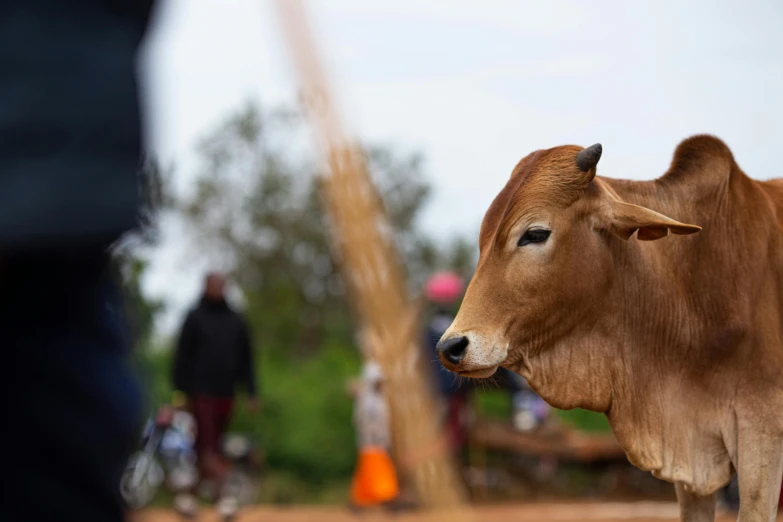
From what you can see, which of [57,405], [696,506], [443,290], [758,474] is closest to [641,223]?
[758,474]

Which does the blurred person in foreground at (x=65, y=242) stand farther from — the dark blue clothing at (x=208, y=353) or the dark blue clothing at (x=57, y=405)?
the dark blue clothing at (x=208, y=353)

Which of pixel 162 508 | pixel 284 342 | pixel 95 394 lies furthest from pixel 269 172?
pixel 95 394

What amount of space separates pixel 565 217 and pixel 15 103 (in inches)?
100.0

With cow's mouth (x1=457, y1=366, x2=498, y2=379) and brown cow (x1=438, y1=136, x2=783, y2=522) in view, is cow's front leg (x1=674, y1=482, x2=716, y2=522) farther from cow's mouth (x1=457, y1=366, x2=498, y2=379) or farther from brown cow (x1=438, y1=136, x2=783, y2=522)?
cow's mouth (x1=457, y1=366, x2=498, y2=379)

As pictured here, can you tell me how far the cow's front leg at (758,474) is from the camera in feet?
11.1

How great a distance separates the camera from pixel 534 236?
Result: 3.49 m

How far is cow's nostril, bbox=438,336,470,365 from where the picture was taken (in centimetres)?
333

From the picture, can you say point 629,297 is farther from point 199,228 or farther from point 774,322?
point 199,228

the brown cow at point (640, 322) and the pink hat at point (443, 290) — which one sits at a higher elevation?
the brown cow at point (640, 322)

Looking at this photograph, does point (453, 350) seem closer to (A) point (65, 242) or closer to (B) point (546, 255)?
(B) point (546, 255)

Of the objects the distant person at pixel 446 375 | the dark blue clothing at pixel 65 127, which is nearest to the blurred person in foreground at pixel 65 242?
the dark blue clothing at pixel 65 127

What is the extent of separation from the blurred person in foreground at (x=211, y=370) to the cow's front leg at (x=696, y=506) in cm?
720

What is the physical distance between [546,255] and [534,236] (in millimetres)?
76

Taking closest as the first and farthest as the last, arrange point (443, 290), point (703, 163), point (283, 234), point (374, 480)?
1. point (703, 163)
2. point (374, 480)
3. point (443, 290)
4. point (283, 234)
